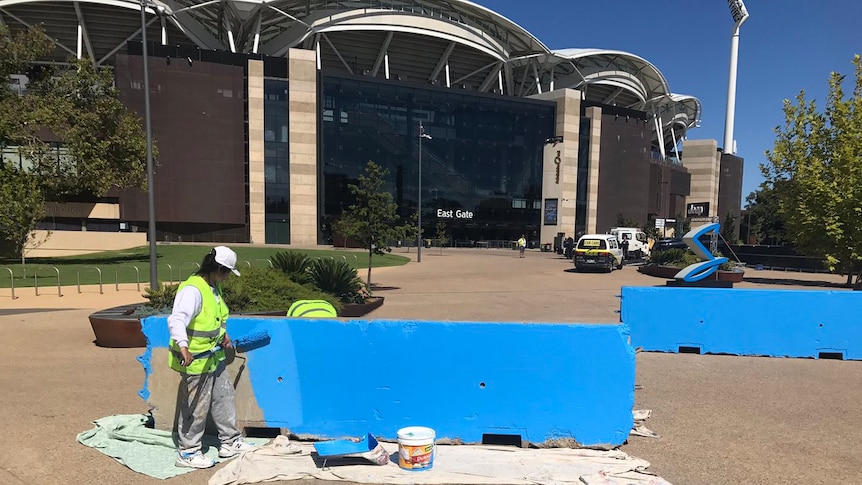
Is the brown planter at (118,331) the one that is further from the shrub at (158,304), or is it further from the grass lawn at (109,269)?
the grass lawn at (109,269)

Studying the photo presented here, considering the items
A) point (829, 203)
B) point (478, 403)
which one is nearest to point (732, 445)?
point (478, 403)

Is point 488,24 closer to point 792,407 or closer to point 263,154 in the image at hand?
point 263,154

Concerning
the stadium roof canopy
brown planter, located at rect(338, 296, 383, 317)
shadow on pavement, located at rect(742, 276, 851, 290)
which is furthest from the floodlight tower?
brown planter, located at rect(338, 296, 383, 317)

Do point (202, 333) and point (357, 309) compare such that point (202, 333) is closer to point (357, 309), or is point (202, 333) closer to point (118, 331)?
point (118, 331)

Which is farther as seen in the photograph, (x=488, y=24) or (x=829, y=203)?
(x=488, y=24)

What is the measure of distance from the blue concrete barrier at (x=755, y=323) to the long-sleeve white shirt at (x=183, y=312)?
24.1 feet

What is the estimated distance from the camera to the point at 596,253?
75.7ft

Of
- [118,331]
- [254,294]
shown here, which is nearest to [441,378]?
[254,294]

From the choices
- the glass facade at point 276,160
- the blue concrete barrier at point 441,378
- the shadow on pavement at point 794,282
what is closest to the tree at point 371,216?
the blue concrete barrier at point 441,378

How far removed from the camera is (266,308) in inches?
345

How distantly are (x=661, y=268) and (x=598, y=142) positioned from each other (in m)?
42.3

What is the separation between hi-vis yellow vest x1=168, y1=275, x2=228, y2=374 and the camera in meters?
3.52

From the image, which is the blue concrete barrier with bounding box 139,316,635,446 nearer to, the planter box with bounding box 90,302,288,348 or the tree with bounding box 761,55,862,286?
the planter box with bounding box 90,302,288,348

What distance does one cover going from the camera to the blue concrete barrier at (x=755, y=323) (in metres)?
7.53
